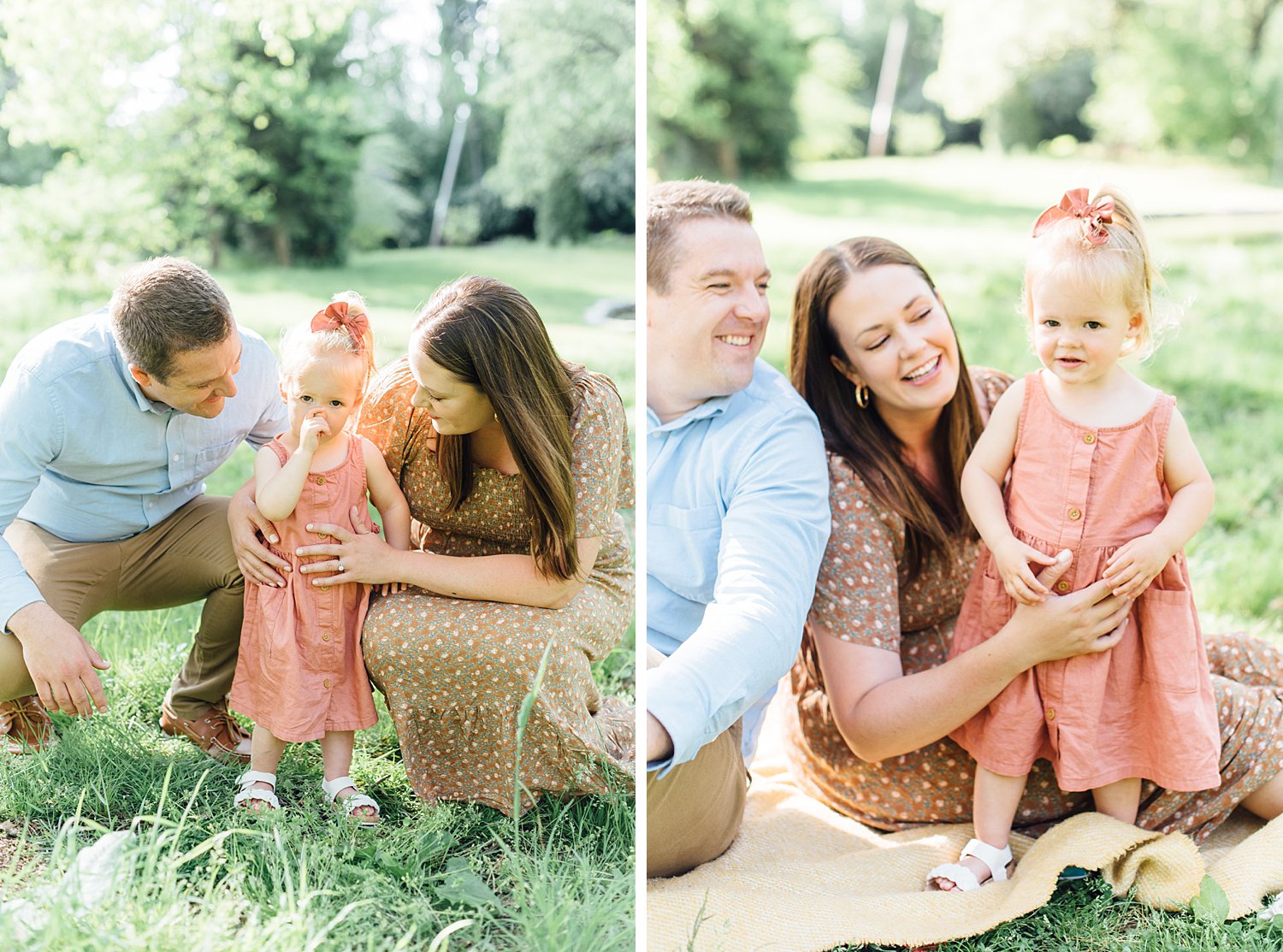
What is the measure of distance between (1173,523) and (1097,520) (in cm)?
15

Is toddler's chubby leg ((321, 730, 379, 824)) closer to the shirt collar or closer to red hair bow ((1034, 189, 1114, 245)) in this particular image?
the shirt collar

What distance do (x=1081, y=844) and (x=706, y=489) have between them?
111 cm

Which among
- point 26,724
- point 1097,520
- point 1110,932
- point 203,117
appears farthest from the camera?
point 203,117

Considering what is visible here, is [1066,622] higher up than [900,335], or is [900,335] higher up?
[900,335]

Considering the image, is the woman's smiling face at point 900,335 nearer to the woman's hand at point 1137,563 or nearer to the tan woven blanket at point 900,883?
the woman's hand at point 1137,563

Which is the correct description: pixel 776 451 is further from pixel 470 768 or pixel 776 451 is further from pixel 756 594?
pixel 470 768

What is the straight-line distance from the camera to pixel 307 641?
9.12ft

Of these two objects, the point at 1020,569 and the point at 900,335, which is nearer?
the point at 1020,569

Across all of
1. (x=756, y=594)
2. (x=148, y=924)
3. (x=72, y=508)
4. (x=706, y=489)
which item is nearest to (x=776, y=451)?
(x=706, y=489)

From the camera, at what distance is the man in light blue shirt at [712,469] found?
2.61 metres

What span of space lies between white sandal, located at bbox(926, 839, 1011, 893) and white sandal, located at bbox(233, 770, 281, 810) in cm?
145

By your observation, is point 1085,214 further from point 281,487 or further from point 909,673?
point 281,487

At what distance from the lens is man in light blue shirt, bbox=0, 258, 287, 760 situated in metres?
2.75

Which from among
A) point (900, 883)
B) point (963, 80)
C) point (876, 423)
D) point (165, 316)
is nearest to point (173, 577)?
point (165, 316)
